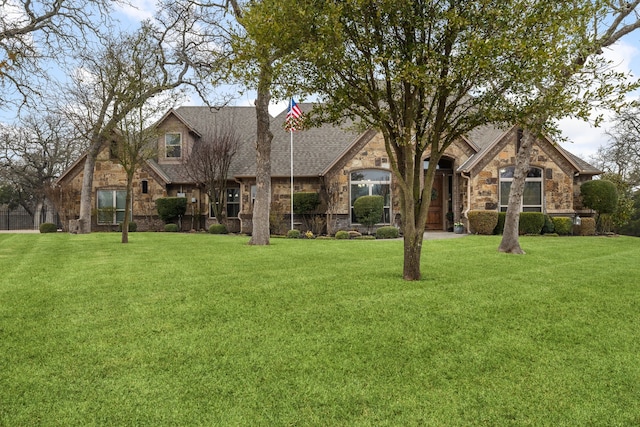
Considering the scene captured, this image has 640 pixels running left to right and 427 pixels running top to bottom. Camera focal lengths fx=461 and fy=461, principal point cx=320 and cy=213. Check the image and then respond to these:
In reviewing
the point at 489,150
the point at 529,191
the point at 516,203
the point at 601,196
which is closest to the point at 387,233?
the point at 489,150

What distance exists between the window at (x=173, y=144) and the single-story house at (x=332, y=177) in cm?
2

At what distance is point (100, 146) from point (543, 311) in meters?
23.7

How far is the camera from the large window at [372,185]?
22.3m

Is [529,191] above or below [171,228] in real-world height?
above

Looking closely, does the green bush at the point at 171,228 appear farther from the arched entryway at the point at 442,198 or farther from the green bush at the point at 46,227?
the arched entryway at the point at 442,198

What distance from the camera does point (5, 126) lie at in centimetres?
3666

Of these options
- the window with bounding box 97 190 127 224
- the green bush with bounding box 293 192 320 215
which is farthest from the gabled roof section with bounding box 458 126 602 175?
the window with bounding box 97 190 127 224

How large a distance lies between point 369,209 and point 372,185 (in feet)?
6.38

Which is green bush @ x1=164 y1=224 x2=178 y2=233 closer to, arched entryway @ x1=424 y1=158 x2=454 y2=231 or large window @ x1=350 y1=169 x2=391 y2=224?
large window @ x1=350 y1=169 x2=391 y2=224

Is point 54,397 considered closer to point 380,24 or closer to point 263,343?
point 263,343

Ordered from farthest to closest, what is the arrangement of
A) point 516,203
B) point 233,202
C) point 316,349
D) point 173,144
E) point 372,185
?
point 173,144 < point 233,202 < point 372,185 < point 516,203 < point 316,349

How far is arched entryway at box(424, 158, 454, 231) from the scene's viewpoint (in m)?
23.3

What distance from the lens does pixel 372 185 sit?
22.3 metres

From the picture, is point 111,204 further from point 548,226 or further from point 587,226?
point 587,226
